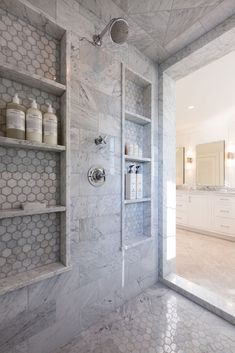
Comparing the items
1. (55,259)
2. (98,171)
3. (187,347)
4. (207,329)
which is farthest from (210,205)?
(55,259)

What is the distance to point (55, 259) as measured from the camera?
1.10 m

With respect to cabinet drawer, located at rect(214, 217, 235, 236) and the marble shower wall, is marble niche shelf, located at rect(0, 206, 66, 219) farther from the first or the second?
cabinet drawer, located at rect(214, 217, 235, 236)

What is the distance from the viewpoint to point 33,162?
102cm

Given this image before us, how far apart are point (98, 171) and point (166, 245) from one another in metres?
1.08

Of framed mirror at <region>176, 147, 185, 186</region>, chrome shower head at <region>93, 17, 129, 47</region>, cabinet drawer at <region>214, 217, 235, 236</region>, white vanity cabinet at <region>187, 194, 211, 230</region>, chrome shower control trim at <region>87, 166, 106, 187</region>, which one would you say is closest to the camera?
chrome shower head at <region>93, 17, 129, 47</region>

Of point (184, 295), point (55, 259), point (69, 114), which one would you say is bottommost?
point (184, 295)

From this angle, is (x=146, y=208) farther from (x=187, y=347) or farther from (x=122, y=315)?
(x=187, y=347)

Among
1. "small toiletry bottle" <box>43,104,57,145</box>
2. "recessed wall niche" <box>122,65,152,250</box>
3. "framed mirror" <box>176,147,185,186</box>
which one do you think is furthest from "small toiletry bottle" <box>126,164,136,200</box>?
"framed mirror" <box>176,147,185,186</box>

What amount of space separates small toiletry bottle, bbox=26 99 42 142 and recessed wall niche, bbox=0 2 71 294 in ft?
0.17

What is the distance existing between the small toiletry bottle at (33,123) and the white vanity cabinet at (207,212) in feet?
11.0

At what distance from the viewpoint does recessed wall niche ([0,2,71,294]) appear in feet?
3.01

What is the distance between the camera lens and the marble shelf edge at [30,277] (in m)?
0.86

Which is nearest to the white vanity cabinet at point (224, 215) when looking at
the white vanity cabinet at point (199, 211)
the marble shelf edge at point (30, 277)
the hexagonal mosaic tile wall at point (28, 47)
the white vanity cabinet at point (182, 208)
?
the white vanity cabinet at point (199, 211)

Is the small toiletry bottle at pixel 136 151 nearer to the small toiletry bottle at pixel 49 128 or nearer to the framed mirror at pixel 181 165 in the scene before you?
the small toiletry bottle at pixel 49 128
